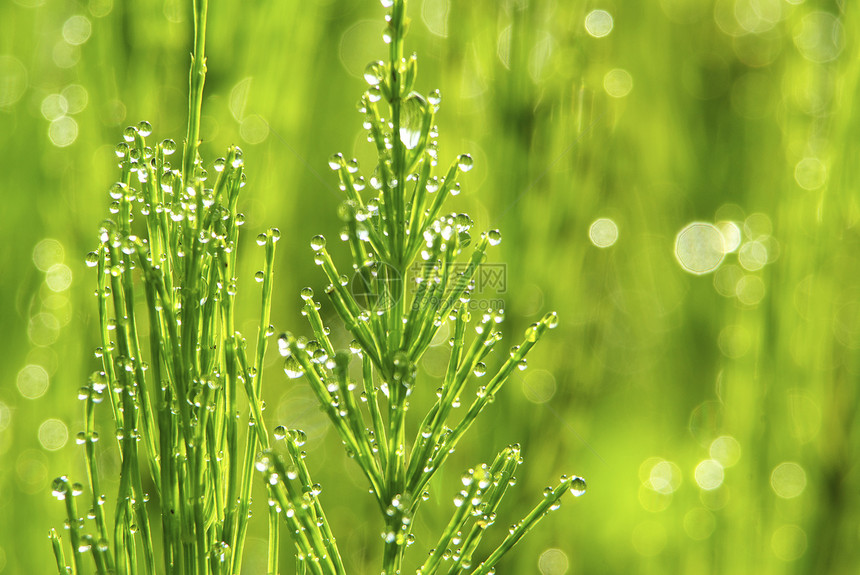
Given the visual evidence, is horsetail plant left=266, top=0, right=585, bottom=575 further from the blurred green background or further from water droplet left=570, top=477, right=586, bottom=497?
the blurred green background

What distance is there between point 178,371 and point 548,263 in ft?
0.75

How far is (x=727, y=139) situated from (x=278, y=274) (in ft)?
1.08

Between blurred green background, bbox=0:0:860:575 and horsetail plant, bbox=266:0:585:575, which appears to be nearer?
horsetail plant, bbox=266:0:585:575

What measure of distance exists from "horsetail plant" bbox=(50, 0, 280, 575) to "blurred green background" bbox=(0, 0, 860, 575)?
0.49ft

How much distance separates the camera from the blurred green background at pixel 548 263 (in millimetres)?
399

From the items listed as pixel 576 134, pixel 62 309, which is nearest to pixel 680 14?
pixel 576 134

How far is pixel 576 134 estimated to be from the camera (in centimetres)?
43

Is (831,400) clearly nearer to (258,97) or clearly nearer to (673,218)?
(673,218)

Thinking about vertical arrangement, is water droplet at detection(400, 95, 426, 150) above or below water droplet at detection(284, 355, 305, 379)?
above

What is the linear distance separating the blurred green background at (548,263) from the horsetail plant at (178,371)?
0.49 ft

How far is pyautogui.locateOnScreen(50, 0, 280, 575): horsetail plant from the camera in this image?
9.0 inches

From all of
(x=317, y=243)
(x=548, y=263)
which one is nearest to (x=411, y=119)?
(x=317, y=243)

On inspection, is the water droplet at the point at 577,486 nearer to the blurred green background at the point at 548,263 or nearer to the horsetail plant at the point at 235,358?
the horsetail plant at the point at 235,358

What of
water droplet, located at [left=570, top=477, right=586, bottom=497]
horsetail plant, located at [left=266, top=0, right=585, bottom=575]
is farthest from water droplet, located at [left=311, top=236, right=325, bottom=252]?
water droplet, located at [left=570, top=477, right=586, bottom=497]
